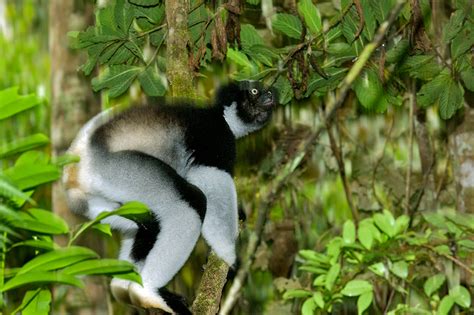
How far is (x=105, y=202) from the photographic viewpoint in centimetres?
366

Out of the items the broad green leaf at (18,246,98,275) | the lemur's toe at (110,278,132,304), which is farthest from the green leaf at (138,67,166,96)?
the broad green leaf at (18,246,98,275)

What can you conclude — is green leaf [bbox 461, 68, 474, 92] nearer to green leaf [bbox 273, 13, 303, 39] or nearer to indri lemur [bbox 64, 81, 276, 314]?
green leaf [bbox 273, 13, 303, 39]

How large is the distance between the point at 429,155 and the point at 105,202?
3.15 meters

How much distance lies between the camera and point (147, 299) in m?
3.34

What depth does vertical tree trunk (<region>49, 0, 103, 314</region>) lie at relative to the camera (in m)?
5.31

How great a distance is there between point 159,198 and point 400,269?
1.34 m

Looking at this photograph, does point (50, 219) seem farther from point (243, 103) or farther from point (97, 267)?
point (243, 103)

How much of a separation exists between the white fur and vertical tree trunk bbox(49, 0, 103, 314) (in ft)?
4.88

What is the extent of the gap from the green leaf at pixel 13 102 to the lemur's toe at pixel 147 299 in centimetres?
188

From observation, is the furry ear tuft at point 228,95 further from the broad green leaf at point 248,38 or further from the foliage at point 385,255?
the foliage at point 385,255

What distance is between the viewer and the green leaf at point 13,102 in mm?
1594

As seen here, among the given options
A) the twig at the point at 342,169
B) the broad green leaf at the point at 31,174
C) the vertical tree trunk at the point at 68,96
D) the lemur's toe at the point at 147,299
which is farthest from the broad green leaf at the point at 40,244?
the twig at the point at 342,169

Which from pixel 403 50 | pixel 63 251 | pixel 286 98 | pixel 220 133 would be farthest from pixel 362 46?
pixel 63 251

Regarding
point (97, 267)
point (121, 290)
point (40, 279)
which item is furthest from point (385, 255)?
point (40, 279)
